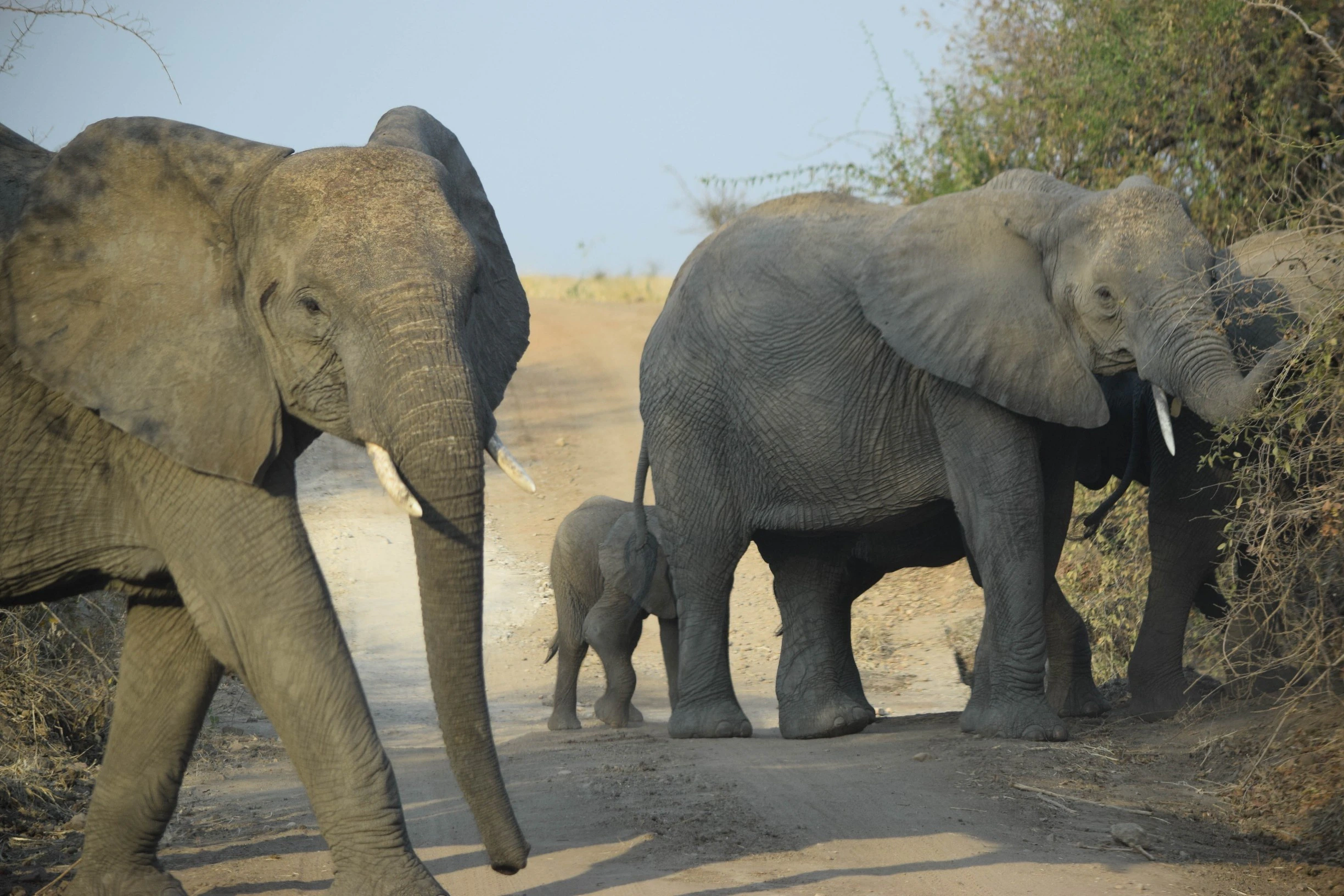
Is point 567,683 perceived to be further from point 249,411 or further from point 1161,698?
point 249,411

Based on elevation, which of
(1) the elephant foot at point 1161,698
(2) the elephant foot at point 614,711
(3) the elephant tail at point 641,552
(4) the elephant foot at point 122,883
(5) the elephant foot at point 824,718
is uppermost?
(3) the elephant tail at point 641,552

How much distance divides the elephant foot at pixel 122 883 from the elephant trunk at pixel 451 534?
1.03 m

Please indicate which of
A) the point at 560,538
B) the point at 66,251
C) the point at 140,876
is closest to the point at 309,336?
the point at 66,251

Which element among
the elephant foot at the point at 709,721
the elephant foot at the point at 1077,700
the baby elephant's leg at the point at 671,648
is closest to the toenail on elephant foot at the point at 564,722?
the baby elephant's leg at the point at 671,648

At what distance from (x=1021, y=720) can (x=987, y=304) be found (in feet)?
6.04

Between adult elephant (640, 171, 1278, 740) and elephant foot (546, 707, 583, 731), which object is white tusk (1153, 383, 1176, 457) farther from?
elephant foot (546, 707, 583, 731)

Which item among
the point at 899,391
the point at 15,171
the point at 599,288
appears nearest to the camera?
the point at 15,171

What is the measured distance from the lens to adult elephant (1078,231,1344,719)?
679cm

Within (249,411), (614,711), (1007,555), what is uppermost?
(249,411)

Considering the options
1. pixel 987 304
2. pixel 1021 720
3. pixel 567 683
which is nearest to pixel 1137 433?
pixel 987 304

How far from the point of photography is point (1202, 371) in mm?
6172

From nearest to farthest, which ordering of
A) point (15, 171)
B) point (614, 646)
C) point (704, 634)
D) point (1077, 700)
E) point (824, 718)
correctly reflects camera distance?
point (15, 171) < point (824, 718) < point (1077, 700) < point (704, 634) < point (614, 646)

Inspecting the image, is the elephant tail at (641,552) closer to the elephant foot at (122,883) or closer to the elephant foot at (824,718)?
the elephant foot at (824,718)

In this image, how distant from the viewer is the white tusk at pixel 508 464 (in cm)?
359
